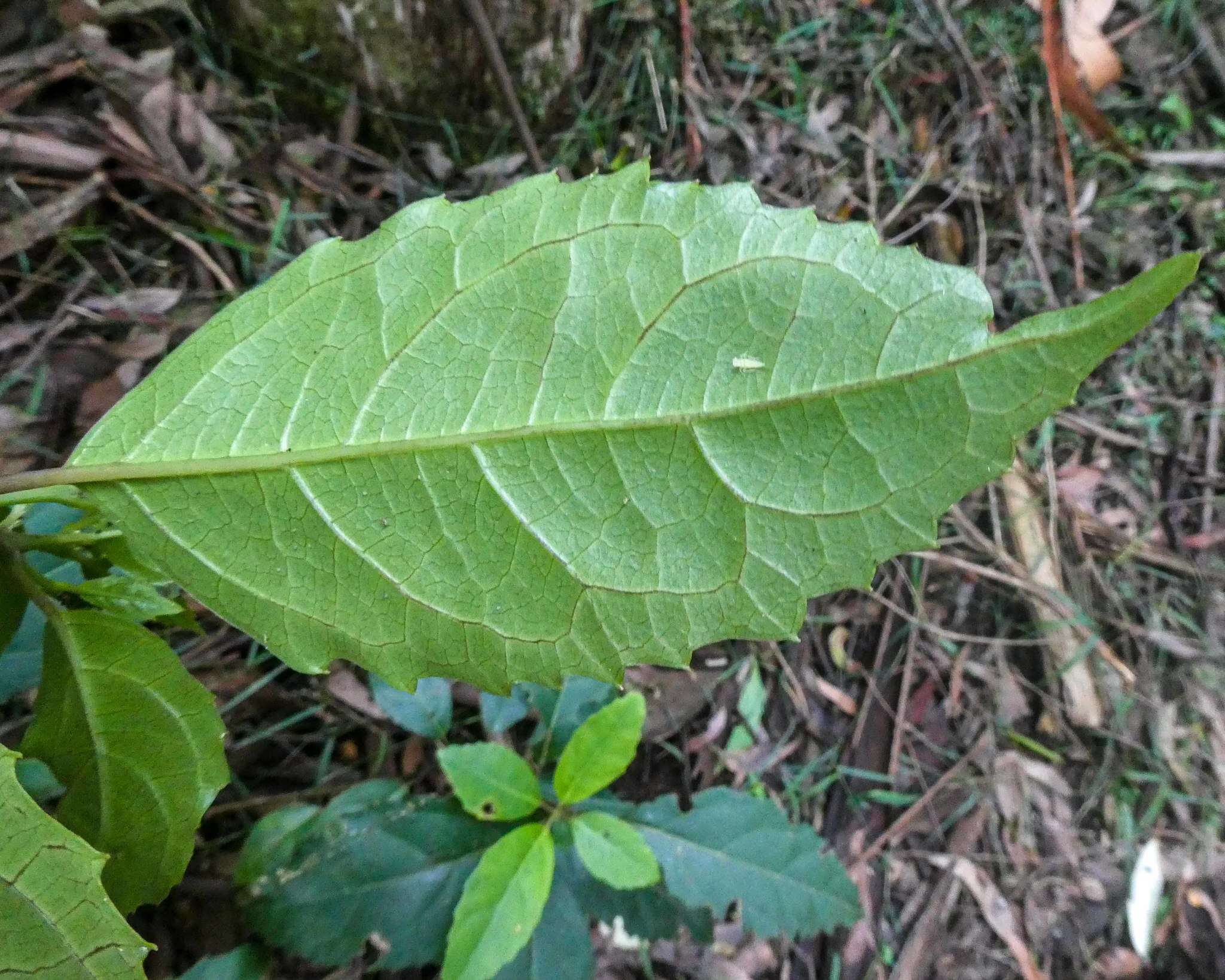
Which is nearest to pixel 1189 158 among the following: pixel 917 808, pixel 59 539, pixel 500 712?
pixel 917 808

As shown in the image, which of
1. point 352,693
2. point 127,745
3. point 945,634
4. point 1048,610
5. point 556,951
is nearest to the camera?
→ point 127,745

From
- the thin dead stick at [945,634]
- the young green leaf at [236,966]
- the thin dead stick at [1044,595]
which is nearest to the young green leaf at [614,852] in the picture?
the young green leaf at [236,966]

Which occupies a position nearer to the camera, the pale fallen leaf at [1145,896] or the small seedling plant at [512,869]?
the small seedling plant at [512,869]

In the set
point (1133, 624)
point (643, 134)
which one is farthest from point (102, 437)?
point (1133, 624)

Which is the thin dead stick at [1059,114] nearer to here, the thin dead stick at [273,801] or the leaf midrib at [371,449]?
the leaf midrib at [371,449]

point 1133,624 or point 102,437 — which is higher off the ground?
point 102,437

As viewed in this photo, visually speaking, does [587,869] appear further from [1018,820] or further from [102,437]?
[1018,820]

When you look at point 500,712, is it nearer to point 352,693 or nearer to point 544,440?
point 352,693
